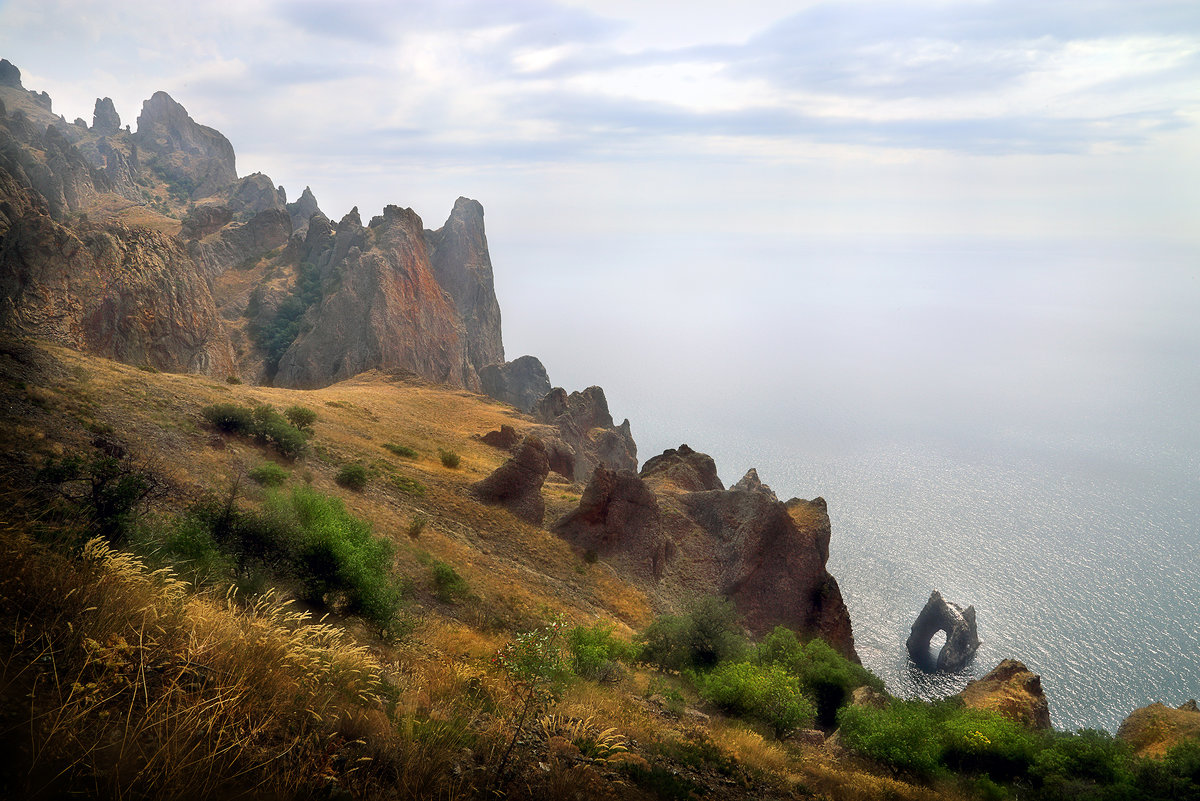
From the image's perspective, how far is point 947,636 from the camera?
205 ft

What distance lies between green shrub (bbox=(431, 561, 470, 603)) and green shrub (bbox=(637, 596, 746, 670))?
21.3 feet

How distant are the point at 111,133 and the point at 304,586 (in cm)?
17788

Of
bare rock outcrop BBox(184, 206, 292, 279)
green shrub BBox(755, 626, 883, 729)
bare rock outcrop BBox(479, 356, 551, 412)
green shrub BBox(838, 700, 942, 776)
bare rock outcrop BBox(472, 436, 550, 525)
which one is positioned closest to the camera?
green shrub BBox(838, 700, 942, 776)

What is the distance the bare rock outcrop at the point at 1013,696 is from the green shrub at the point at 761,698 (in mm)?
11863

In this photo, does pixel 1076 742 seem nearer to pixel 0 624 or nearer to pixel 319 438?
pixel 0 624

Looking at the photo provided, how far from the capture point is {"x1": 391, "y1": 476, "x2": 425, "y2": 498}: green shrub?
1061 inches

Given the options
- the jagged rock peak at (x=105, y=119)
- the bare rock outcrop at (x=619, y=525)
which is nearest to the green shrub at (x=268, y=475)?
the bare rock outcrop at (x=619, y=525)

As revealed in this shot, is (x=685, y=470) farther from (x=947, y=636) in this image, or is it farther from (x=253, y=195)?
(x=253, y=195)

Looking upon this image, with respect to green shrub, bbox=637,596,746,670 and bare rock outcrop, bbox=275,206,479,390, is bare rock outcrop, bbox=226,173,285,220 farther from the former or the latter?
green shrub, bbox=637,596,746,670

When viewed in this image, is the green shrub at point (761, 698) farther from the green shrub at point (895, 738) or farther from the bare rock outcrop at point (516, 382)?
the bare rock outcrop at point (516, 382)

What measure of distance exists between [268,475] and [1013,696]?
31.8 m

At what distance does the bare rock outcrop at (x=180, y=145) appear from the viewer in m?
129

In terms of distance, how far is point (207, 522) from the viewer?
11.4 meters

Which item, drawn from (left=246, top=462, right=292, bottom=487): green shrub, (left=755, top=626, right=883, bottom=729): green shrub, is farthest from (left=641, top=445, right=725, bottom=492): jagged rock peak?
(left=246, top=462, right=292, bottom=487): green shrub
